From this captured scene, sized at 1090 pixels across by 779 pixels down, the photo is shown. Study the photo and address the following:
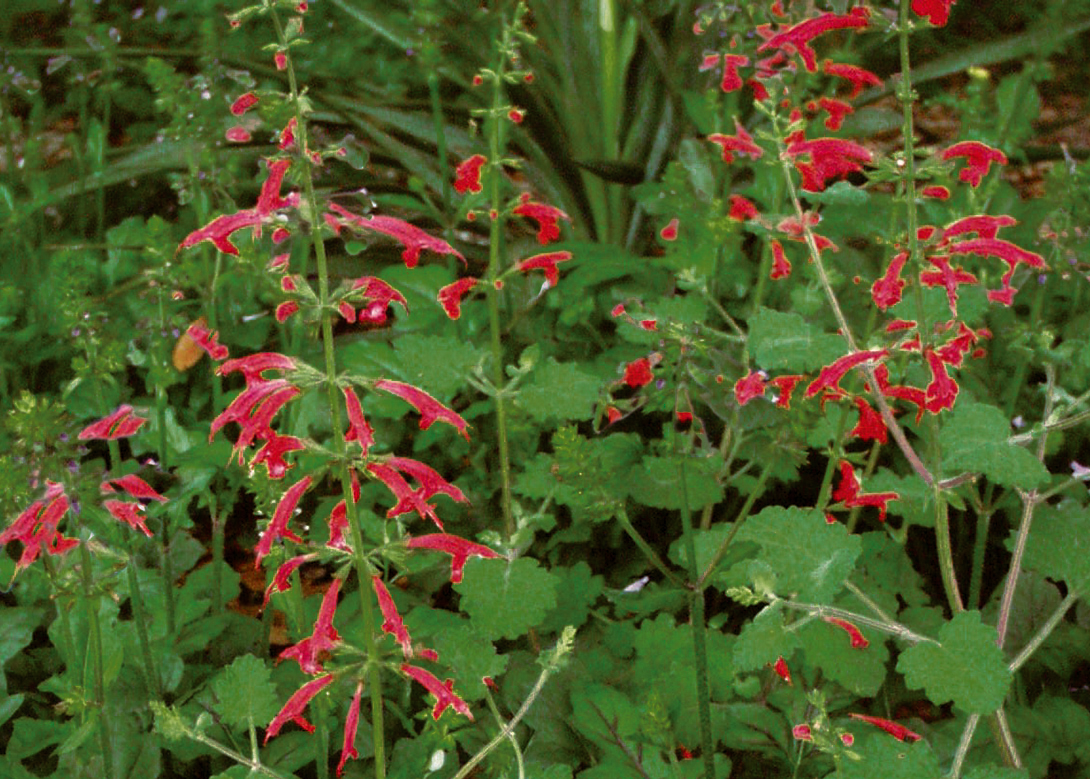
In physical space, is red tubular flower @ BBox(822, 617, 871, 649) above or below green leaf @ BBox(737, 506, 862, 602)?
below

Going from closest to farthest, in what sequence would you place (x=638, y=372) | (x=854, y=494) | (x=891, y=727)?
(x=891, y=727) → (x=854, y=494) → (x=638, y=372)

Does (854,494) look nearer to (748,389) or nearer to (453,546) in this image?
(748,389)

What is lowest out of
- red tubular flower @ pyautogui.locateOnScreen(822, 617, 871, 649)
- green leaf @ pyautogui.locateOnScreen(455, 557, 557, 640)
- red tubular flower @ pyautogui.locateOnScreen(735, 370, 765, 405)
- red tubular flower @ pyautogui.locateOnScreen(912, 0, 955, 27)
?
red tubular flower @ pyautogui.locateOnScreen(822, 617, 871, 649)

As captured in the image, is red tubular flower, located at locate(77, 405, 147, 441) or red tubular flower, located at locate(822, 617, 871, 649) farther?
red tubular flower, located at locate(822, 617, 871, 649)

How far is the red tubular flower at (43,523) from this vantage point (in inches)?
41.8

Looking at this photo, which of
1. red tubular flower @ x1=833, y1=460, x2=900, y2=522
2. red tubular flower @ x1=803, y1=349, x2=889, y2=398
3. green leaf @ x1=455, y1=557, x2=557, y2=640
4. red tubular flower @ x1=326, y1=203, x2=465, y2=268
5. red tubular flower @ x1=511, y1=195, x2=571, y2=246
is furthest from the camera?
red tubular flower @ x1=511, y1=195, x2=571, y2=246

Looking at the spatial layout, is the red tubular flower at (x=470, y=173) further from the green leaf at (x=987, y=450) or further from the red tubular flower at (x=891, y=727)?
the red tubular flower at (x=891, y=727)

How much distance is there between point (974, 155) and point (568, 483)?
0.61 m

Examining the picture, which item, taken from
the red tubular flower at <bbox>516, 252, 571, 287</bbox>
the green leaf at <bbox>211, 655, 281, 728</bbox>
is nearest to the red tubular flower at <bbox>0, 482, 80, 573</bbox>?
the green leaf at <bbox>211, 655, 281, 728</bbox>

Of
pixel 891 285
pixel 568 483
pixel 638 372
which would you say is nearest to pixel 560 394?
pixel 638 372

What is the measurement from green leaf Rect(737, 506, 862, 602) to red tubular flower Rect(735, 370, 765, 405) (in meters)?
0.15

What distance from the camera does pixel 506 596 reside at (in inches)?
51.6

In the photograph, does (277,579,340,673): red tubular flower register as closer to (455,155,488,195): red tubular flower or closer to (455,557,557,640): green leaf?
(455,557,557,640): green leaf

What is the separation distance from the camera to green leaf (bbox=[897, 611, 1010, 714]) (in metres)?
1.02
